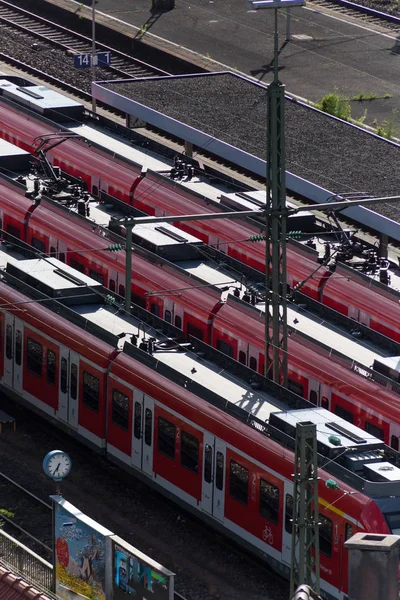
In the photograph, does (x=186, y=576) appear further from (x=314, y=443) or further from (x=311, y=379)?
(x=314, y=443)

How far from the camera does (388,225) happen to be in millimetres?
53562

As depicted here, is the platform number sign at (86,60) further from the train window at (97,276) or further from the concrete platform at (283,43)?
the train window at (97,276)

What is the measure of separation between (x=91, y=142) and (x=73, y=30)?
87.7 feet

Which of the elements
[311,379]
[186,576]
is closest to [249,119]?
[311,379]

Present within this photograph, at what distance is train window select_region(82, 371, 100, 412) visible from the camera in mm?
42719

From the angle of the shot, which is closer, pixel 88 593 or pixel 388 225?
pixel 88 593

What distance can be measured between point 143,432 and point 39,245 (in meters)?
13.6

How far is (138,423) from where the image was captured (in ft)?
136

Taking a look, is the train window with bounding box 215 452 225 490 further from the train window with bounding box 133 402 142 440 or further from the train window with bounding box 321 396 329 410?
the train window with bounding box 321 396 329 410

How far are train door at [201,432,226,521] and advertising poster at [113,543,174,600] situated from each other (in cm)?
593

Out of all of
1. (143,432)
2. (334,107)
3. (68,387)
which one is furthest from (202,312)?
(334,107)

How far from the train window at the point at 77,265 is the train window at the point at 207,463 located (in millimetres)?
13228

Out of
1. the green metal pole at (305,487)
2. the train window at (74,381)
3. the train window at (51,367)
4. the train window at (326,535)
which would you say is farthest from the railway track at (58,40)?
the green metal pole at (305,487)

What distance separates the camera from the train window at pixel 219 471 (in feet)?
127
